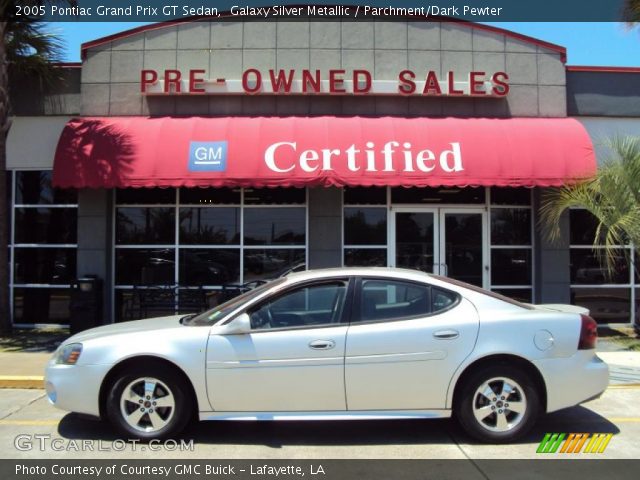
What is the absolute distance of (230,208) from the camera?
11461mm

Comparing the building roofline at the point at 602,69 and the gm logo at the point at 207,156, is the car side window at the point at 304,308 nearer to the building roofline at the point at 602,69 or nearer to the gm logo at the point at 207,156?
the gm logo at the point at 207,156

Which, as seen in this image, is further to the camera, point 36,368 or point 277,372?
point 36,368

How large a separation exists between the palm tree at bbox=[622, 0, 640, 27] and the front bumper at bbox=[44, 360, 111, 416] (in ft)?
33.0

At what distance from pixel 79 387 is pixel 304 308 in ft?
6.81

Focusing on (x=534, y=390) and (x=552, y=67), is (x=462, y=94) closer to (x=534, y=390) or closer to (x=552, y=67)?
(x=552, y=67)

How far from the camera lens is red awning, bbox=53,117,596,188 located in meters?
10.1

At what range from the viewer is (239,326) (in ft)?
16.4

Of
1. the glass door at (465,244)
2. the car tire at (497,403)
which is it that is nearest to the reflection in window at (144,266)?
the glass door at (465,244)

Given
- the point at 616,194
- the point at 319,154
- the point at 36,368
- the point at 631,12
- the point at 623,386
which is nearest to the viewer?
the point at 623,386

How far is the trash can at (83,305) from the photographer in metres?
10.6

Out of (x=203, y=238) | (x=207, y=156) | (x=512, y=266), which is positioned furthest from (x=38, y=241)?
(x=512, y=266)

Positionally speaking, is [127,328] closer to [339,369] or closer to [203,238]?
[339,369]
